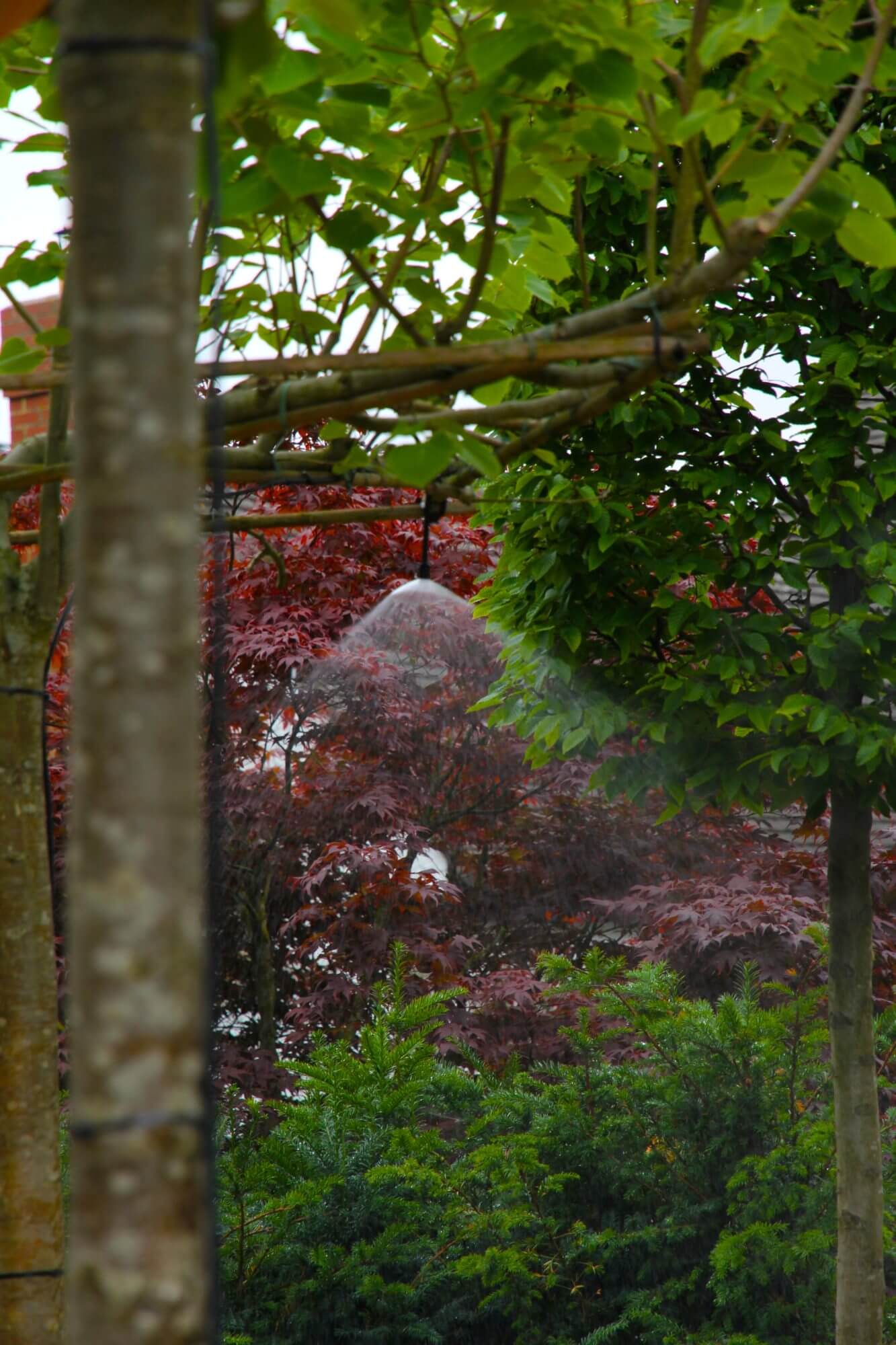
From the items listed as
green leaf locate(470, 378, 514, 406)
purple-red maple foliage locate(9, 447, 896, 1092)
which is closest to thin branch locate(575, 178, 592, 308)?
green leaf locate(470, 378, 514, 406)

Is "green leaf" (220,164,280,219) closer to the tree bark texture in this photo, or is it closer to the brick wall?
the tree bark texture

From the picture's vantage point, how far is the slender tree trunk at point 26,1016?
5.84ft

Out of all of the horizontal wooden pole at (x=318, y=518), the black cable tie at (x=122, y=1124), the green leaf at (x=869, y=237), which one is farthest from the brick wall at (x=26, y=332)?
the black cable tie at (x=122, y=1124)

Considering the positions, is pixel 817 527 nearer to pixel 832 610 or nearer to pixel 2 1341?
pixel 832 610

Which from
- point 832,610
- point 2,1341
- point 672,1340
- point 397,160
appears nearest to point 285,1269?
point 672,1340

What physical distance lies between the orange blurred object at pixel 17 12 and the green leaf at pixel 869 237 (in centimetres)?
89

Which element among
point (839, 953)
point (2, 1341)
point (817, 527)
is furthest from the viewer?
point (839, 953)

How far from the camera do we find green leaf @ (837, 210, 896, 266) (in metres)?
1.48

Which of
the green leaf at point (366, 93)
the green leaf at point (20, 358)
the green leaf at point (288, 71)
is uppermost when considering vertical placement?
the green leaf at point (366, 93)

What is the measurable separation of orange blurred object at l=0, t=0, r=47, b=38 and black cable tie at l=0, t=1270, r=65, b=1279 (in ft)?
5.00

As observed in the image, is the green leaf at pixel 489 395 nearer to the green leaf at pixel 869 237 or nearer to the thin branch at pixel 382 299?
the thin branch at pixel 382 299

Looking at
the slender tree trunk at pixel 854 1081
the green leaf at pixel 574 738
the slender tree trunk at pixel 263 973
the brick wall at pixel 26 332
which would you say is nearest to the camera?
the green leaf at pixel 574 738

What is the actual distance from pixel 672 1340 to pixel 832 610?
6.51ft

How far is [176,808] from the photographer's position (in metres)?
0.77
